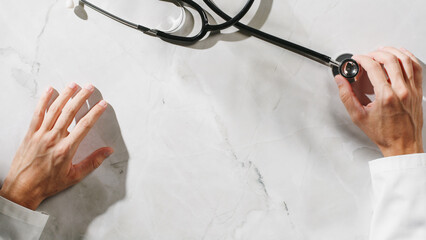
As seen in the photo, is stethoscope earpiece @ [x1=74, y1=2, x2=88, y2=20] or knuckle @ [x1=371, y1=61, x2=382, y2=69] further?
stethoscope earpiece @ [x1=74, y1=2, x2=88, y2=20]

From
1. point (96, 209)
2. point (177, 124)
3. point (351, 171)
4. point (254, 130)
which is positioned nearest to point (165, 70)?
point (177, 124)

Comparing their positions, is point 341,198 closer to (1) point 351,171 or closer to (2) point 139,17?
(1) point 351,171

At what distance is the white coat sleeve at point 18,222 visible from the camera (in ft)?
2.42

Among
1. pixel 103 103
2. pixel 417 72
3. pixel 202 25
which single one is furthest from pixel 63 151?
pixel 417 72

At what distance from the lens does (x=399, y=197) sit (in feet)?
2.17

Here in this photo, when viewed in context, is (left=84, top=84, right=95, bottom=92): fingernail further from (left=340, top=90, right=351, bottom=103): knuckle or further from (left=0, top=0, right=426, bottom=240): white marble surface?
(left=340, top=90, right=351, bottom=103): knuckle

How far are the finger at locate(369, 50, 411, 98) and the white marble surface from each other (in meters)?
0.07

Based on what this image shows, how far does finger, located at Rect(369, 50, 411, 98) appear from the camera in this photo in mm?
681

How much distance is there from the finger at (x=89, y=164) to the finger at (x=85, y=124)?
5 centimetres

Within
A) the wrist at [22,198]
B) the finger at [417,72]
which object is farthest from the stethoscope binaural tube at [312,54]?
the wrist at [22,198]

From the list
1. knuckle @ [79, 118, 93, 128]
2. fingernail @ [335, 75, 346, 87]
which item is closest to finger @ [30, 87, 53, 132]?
knuckle @ [79, 118, 93, 128]

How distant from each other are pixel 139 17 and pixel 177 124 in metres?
0.28

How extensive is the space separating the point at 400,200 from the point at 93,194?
2.28 feet

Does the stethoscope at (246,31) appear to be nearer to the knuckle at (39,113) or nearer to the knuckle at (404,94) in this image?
the knuckle at (404,94)
